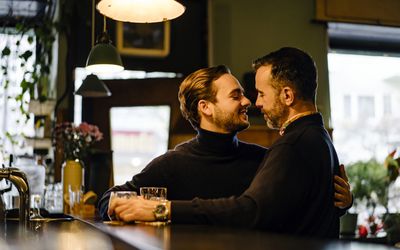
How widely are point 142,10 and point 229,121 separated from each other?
582mm

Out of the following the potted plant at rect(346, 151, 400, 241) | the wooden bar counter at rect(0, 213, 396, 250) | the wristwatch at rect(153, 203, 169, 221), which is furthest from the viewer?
the potted plant at rect(346, 151, 400, 241)

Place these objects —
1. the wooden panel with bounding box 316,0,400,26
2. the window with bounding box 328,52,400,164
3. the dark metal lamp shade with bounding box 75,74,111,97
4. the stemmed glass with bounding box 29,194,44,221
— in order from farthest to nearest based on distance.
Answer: the window with bounding box 328,52,400,164 < the wooden panel with bounding box 316,0,400,26 < the dark metal lamp shade with bounding box 75,74,111,97 < the stemmed glass with bounding box 29,194,44,221

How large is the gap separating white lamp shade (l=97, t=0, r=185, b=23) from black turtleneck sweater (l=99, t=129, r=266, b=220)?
53 centimetres

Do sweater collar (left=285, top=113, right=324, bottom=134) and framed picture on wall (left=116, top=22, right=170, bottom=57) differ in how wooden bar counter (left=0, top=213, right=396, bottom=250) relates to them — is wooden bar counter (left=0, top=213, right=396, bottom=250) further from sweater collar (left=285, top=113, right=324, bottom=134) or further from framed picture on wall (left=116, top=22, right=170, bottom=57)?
framed picture on wall (left=116, top=22, right=170, bottom=57)

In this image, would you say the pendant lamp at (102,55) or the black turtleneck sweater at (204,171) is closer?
the black turtleneck sweater at (204,171)

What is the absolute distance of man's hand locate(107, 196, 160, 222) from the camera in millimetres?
2092

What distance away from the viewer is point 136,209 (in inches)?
82.5

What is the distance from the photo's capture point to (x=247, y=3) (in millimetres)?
5648

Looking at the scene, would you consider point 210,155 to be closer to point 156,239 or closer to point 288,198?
point 288,198

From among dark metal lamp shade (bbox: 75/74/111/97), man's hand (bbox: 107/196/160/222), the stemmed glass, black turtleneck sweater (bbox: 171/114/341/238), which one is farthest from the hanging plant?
black turtleneck sweater (bbox: 171/114/341/238)

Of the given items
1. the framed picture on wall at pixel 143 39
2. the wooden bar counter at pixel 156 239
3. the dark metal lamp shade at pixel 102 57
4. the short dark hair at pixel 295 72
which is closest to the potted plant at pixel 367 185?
the framed picture on wall at pixel 143 39

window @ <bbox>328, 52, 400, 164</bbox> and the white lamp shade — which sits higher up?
the white lamp shade

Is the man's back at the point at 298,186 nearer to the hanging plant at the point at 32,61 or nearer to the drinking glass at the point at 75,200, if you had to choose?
the drinking glass at the point at 75,200

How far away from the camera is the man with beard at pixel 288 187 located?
1964 millimetres
